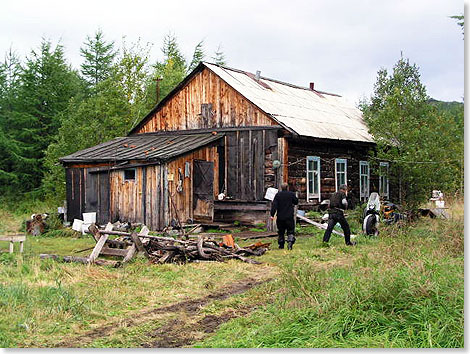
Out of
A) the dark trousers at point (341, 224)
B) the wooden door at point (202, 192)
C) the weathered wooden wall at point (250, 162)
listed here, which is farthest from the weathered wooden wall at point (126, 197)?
the dark trousers at point (341, 224)

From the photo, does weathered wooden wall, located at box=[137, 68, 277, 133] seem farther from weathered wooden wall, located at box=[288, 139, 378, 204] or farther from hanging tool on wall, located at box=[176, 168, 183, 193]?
hanging tool on wall, located at box=[176, 168, 183, 193]

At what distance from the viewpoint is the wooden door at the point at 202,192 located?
728 inches

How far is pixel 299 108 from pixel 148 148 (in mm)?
6307

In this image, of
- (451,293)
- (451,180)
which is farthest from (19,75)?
(451,293)

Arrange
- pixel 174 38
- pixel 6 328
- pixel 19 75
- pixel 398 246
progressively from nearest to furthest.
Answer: pixel 6 328
pixel 398 246
pixel 19 75
pixel 174 38

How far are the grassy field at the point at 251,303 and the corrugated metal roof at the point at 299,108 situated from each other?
9.17 meters

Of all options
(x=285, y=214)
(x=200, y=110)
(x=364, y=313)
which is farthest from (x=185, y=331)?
(x=200, y=110)

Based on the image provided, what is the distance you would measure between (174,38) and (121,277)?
35.0 m

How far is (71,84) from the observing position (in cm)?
3219

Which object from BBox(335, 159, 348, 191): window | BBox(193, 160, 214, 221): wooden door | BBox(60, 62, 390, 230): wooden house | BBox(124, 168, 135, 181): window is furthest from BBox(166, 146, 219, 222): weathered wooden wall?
BBox(335, 159, 348, 191): window

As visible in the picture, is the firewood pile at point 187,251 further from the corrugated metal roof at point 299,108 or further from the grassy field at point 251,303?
the corrugated metal roof at point 299,108

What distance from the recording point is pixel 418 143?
17.7 metres

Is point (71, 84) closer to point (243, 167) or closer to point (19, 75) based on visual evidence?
point (19, 75)

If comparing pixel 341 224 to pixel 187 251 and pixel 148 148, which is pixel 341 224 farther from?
pixel 148 148
